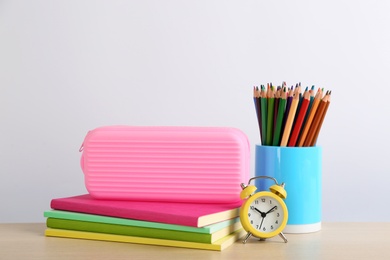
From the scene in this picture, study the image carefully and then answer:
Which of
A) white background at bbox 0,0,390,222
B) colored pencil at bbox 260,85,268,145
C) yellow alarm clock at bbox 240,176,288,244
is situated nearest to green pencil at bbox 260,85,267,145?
colored pencil at bbox 260,85,268,145

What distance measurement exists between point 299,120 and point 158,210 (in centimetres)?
25

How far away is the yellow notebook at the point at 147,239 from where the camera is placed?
0.89 metres

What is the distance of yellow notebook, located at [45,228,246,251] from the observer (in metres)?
0.89

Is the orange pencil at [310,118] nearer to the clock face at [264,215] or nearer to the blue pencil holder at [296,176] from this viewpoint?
the blue pencil holder at [296,176]

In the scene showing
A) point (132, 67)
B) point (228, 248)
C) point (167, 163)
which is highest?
point (132, 67)

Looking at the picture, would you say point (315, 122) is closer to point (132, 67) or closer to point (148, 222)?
point (148, 222)

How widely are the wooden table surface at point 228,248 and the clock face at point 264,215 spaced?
0.8 inches

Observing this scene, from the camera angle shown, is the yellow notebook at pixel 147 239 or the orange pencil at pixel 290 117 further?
the orange pencil at pixel 290 117

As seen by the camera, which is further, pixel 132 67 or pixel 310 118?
pixel 132 67

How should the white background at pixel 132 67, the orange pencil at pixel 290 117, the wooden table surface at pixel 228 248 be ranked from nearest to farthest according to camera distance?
the wooden table surface at pixel 228 248, the orange pencil at pixel 290 117, the white background at pixel 132 67

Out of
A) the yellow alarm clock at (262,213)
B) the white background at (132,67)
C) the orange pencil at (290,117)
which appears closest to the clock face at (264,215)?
the yellow alarm clock at (262,213)

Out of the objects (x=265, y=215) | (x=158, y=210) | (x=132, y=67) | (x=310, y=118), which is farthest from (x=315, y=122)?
(x=132, y=67)

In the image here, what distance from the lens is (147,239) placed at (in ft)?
3.01

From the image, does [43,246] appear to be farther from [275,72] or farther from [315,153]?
[275,72]
